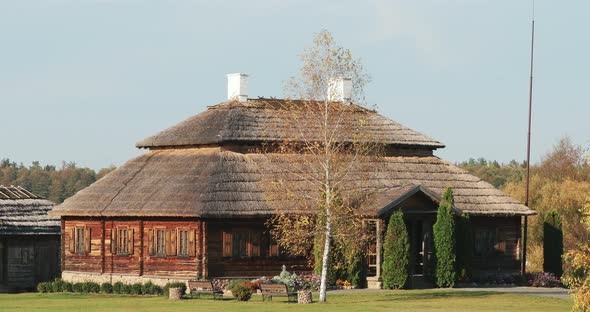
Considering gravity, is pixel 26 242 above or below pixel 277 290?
above

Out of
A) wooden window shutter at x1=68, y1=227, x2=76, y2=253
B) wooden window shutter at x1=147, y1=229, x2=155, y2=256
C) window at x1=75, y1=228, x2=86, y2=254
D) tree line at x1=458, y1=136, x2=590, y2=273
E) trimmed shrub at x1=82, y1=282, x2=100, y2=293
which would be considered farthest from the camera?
tree line at x1=458, y1=136, x2=590, y2=273

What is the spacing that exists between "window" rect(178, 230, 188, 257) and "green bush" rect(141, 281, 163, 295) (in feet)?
5.66

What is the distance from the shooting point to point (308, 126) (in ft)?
152

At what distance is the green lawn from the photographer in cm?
4281

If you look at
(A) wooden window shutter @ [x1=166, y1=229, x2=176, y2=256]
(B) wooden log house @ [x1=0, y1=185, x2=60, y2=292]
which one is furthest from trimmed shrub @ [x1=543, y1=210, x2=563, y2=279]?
(B) wooden log house @ [x1=0, y1=185, x2=60, y2=292]

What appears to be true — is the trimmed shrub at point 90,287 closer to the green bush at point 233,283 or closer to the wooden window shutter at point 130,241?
the wooden window shutter at point 130,241

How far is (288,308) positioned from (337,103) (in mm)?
7371

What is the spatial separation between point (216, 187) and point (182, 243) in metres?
2.53

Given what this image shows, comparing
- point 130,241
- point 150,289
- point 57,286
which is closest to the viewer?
point 150,289

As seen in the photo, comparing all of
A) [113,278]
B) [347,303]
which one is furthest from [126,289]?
[347,303]

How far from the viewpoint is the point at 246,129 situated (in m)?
55.7

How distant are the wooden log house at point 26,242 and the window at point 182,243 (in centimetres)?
1001

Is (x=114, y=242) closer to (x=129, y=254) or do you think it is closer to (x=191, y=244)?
(x=129, y=254)

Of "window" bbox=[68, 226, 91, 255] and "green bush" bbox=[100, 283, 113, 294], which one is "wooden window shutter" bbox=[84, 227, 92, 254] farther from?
"green bush" bbox=[100, 283, 113, 294]
